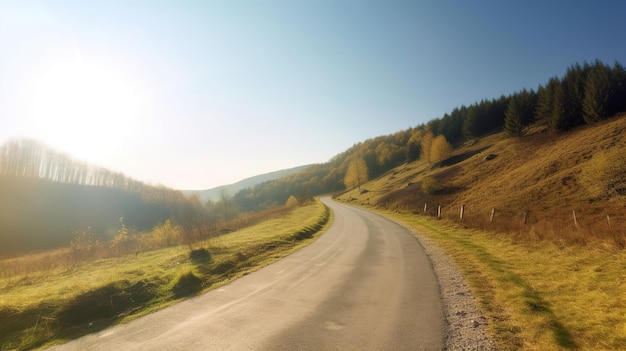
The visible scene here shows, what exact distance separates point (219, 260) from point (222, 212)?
257ft

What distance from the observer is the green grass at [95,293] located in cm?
716

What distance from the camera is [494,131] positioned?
92.9 metres

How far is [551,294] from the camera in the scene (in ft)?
27.3

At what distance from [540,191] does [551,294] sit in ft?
118

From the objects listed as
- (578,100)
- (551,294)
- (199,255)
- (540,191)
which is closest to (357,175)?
(578,100)

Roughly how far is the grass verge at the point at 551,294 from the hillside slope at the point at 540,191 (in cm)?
265

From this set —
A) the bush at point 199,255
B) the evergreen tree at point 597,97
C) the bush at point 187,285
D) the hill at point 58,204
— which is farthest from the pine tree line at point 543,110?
the bush at point 187,285

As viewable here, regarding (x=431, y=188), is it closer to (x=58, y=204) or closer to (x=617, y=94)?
(x=617, y=94)

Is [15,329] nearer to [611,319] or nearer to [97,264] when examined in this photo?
[97,264]

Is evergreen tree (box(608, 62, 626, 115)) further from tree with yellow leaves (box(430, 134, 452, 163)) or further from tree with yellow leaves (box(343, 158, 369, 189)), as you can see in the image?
tree with yellow leaves (box(343, 158, 369, 189))

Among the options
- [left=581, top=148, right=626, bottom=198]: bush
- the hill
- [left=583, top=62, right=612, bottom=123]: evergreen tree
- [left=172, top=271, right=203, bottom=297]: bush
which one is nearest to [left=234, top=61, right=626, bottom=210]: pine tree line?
[left=583, top=62, right=612, bottom=123]: evergreen tree

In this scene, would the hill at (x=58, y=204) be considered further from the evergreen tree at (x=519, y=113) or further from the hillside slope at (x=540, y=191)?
the evergreen tree at (x=519, y=113)

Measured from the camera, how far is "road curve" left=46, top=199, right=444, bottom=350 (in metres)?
5.94

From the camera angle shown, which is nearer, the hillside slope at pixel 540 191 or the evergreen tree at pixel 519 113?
the hillside slope at pixel 540 191
